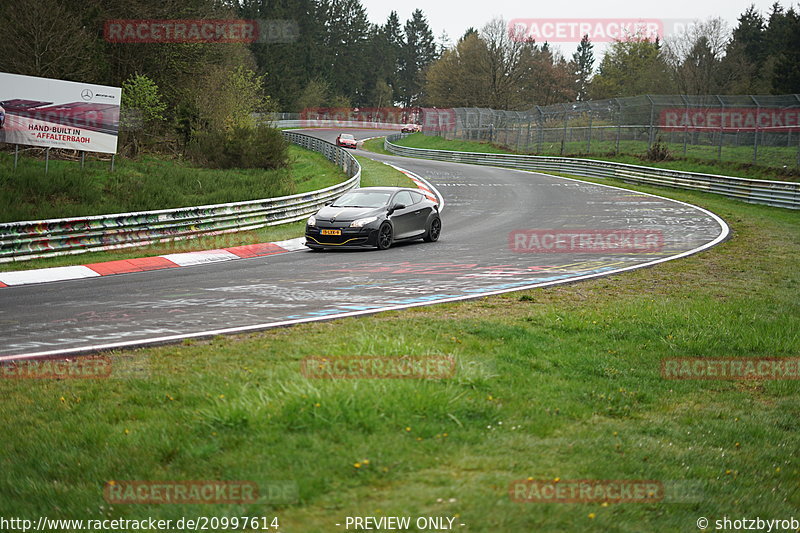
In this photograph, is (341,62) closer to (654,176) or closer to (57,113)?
(654,176)

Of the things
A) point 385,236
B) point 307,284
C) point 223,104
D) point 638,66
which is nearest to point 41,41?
point 223,104

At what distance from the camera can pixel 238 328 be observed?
29.1ft

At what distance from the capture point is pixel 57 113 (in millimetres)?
21844

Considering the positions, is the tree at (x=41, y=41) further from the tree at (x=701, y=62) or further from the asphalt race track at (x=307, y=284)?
the tree at (x=701, y=62)

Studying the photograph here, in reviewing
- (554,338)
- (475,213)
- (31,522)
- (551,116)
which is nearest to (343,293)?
(554,338)

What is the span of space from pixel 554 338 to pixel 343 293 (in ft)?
13.8

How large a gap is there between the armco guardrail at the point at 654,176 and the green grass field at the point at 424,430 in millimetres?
22060

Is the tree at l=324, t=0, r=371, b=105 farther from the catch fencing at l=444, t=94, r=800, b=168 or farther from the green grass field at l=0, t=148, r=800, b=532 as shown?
the green grass field at l=0, t=148, r=800, b=532

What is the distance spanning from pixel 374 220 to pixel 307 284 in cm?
517

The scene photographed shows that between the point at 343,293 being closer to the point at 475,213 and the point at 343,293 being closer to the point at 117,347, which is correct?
the point at 117,347

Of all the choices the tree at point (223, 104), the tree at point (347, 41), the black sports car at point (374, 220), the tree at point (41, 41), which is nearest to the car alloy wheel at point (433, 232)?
the black sports car at point (374, 220)

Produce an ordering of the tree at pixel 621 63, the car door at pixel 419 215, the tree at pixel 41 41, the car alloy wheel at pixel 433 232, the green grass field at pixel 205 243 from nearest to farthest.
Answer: the green grass field at pixel 205 243 < the car door at pixel 419 215 < the car alloy wheel at pixel 433 232 < the tree at pixel 41 41 < the tree at pixel 621 63

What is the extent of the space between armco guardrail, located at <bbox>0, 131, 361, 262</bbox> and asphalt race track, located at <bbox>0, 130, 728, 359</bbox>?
312 cm

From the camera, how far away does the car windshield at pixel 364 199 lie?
727 inches
